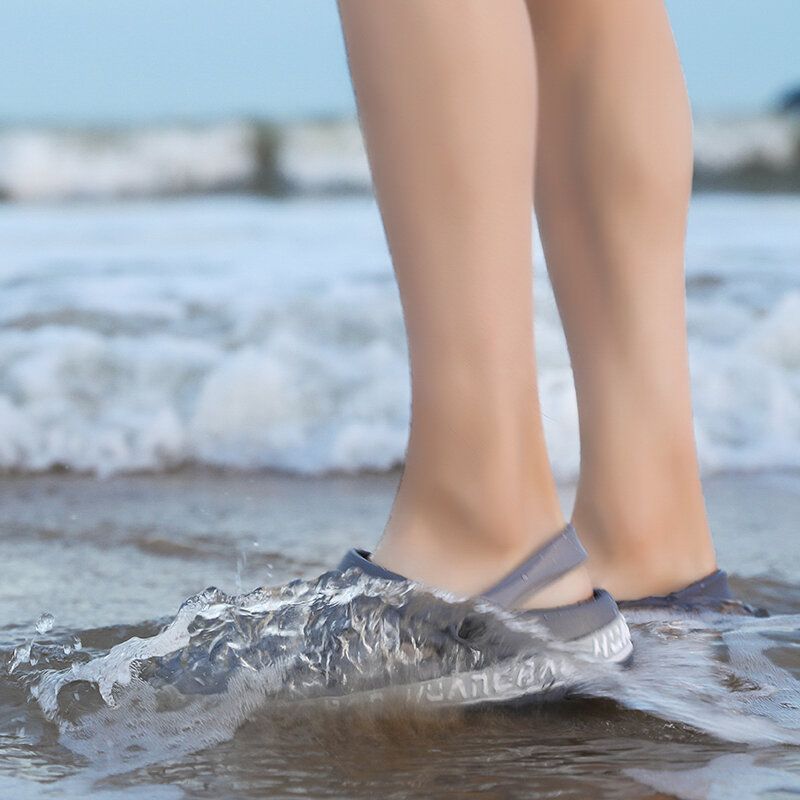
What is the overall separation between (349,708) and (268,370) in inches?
66.6

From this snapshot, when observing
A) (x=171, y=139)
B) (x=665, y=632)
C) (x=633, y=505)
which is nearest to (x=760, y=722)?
(x=665, y=632)

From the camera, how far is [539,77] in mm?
1287

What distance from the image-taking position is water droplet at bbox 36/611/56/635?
3.86 ft

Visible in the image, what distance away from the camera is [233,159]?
37.5ft

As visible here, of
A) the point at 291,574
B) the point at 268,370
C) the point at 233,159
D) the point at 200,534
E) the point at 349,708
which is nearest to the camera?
the point at 349,708

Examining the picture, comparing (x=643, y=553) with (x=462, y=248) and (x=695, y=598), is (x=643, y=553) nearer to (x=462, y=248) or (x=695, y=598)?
(x=695, y=598)

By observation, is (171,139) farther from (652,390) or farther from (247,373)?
(652,390)

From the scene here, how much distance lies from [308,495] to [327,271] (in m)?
2.43

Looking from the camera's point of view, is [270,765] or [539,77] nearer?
[270,765]

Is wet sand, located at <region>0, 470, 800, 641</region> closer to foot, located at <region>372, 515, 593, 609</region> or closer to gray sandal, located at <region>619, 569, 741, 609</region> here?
gray sandal, located at <region>619, 569, 741, 609</region>

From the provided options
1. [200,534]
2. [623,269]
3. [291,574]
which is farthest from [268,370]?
[623,269]

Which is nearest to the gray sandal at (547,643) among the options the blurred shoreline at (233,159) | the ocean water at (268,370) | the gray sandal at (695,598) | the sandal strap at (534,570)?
the sandal strap at (534,570)

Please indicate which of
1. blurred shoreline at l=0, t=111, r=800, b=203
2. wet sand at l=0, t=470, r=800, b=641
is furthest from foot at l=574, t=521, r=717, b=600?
blurred shoreline at l=0, t=111, r=800, b=203

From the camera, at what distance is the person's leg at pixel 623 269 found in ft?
4.13
